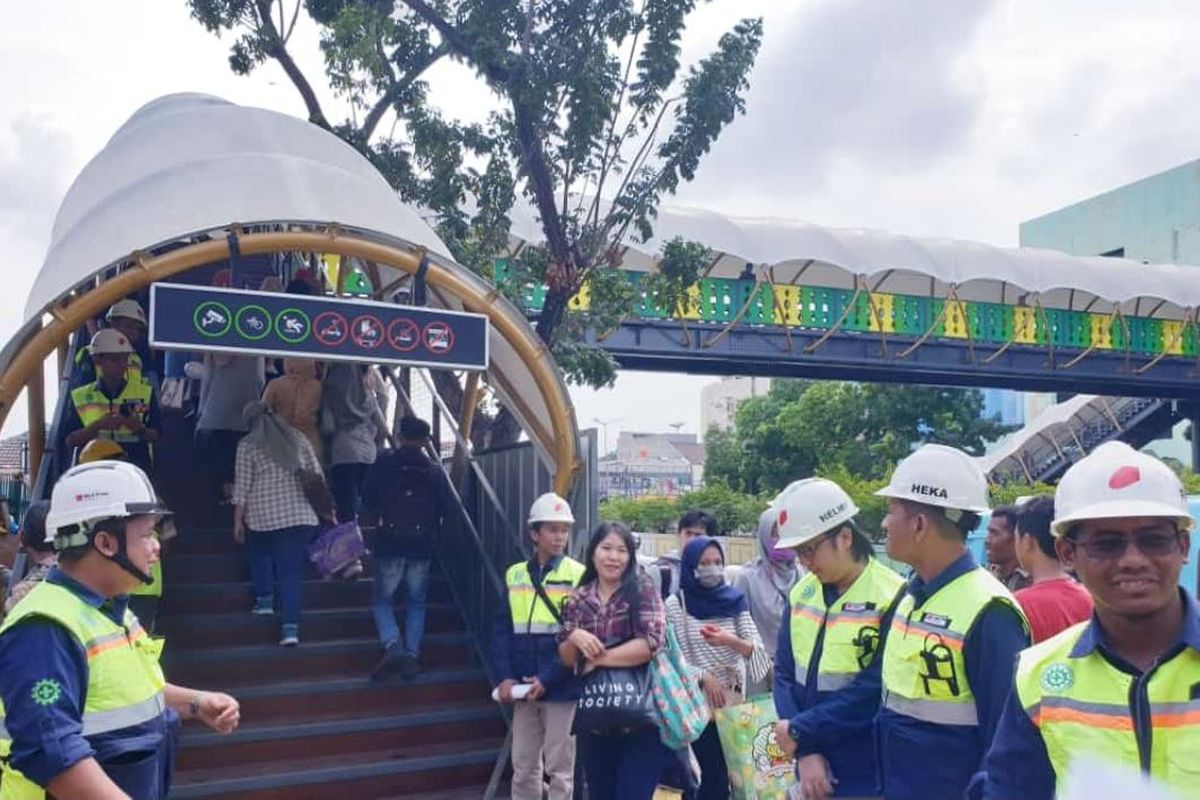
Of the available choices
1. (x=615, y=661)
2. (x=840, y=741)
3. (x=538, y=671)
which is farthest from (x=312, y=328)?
(x=840, y=741)

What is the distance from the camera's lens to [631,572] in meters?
5.17

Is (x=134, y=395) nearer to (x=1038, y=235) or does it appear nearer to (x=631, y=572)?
(x=631, y=572)

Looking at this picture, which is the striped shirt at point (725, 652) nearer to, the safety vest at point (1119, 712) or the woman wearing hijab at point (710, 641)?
the woman wearing hijab at point (710, 641)

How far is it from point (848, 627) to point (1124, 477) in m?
1.63

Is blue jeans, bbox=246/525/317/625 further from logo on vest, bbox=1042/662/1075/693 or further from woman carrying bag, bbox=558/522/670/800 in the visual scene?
logo on vest, bbox=1042/662/1075/693

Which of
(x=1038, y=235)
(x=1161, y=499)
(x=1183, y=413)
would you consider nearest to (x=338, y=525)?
(x=1161, y=499)

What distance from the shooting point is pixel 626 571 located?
203 inches

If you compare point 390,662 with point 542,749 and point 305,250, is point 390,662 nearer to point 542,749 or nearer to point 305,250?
point 542,749

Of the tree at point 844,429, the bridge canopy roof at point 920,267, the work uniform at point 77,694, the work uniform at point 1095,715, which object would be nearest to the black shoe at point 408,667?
the work uniform at point 77,694

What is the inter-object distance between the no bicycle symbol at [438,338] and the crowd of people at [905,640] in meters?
1.15

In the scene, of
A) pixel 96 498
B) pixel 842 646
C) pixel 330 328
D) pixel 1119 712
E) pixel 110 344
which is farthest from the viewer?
pixel 110 344

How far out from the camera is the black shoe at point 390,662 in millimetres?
6812

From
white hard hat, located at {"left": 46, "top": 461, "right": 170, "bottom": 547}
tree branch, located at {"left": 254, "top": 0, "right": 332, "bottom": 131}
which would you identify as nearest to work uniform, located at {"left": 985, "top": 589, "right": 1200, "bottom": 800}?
white hard hat, located at {"left": 46, "top": 461, "right": 170, "bottom": 547}

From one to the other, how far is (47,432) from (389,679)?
3.11 meters
